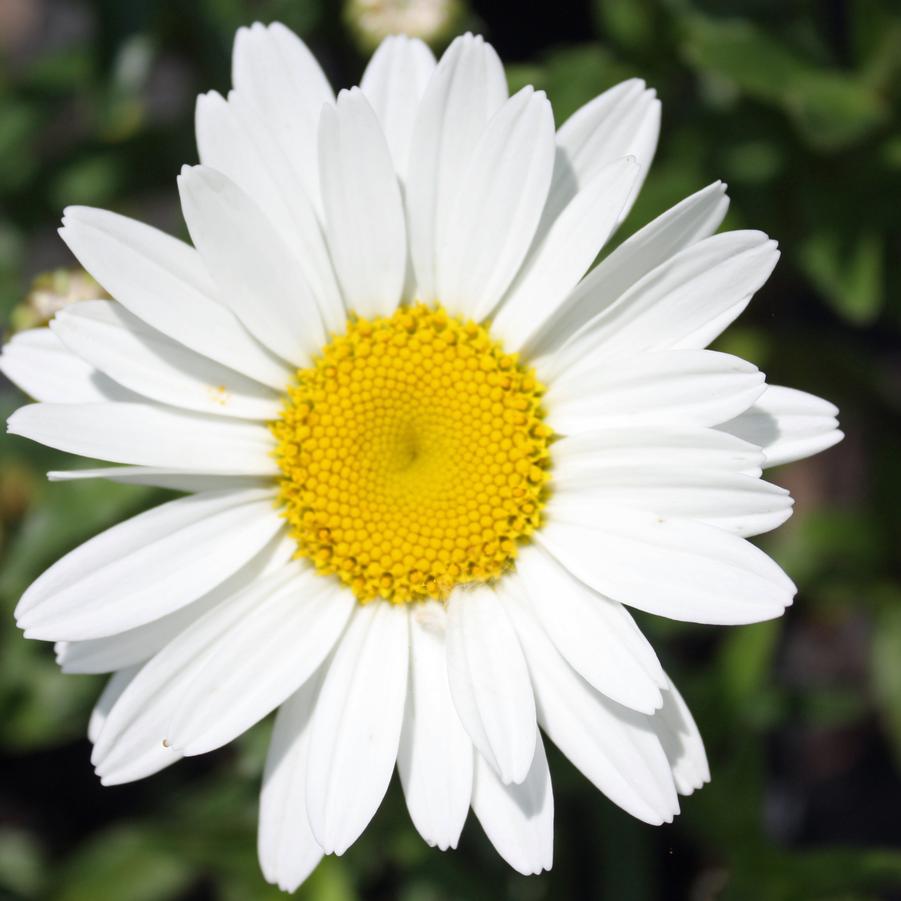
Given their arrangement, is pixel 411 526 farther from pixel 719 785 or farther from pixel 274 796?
pixel 719 785

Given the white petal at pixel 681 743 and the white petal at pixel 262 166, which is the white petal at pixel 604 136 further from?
the white petal at pixel 681 743

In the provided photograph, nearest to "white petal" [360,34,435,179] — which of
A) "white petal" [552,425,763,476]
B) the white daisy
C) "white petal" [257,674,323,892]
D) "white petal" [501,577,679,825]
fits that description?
the white daisy

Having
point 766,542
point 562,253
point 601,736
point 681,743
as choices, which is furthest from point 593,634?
point 766,542

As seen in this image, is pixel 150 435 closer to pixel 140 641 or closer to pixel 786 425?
pixel 140 641

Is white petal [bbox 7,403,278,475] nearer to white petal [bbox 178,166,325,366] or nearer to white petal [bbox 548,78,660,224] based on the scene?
white petal [bbox 178,166,325,366]

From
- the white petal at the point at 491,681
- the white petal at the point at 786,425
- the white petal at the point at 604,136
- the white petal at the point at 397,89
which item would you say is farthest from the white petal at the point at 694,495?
the white petal at the point at 397,89
